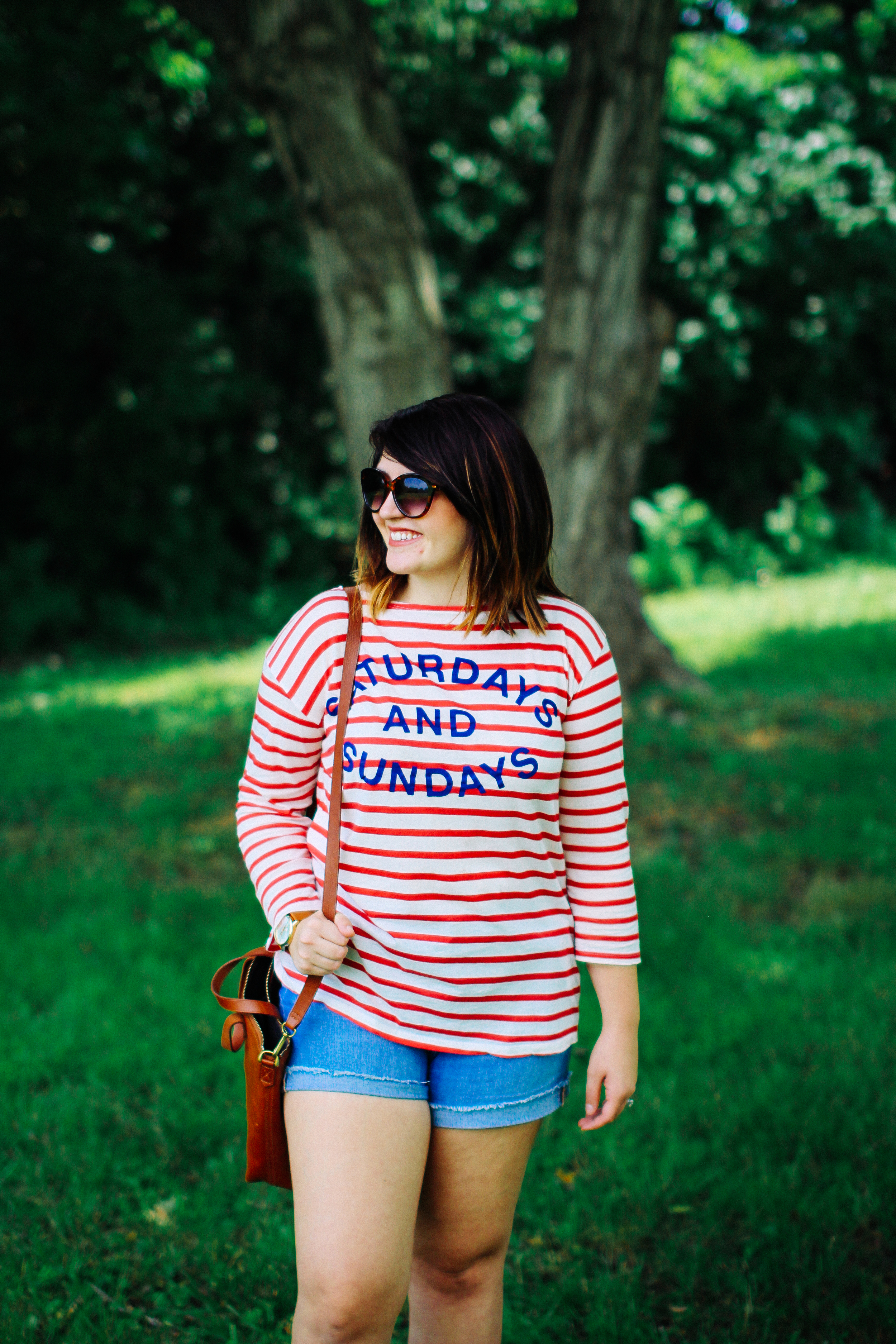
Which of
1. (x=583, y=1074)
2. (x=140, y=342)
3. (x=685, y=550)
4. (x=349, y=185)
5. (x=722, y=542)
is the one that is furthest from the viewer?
(x=722, y=542)

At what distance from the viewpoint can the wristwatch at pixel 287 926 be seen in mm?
1684

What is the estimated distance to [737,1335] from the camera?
2.39 metres

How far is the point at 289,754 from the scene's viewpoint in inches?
70.3

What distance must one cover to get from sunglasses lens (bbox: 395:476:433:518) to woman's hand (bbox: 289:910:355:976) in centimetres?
64

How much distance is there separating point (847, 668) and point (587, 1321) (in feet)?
21.9

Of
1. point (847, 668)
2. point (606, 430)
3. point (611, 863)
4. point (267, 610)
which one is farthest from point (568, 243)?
point (267, 610)

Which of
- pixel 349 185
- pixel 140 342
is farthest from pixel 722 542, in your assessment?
pixel 349 185

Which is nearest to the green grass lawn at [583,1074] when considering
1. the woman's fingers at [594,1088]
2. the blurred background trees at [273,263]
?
the woman's fingers at [594,1088]

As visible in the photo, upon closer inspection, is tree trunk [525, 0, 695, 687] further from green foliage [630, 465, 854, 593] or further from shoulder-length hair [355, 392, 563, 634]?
green foliage [630, 465, 854, 593]

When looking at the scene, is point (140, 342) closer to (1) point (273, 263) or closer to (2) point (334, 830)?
(1) point (273, 263)

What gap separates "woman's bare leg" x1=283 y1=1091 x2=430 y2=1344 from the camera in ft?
5.12

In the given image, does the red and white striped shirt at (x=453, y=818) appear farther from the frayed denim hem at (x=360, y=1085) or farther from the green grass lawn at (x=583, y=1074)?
the green grass lawn at (x=583, y=1074)

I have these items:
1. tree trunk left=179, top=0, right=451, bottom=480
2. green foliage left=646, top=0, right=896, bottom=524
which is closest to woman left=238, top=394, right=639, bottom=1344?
tree trunk left=179, top=0, right=451, bottom=480

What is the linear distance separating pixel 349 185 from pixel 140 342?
6555 mm
